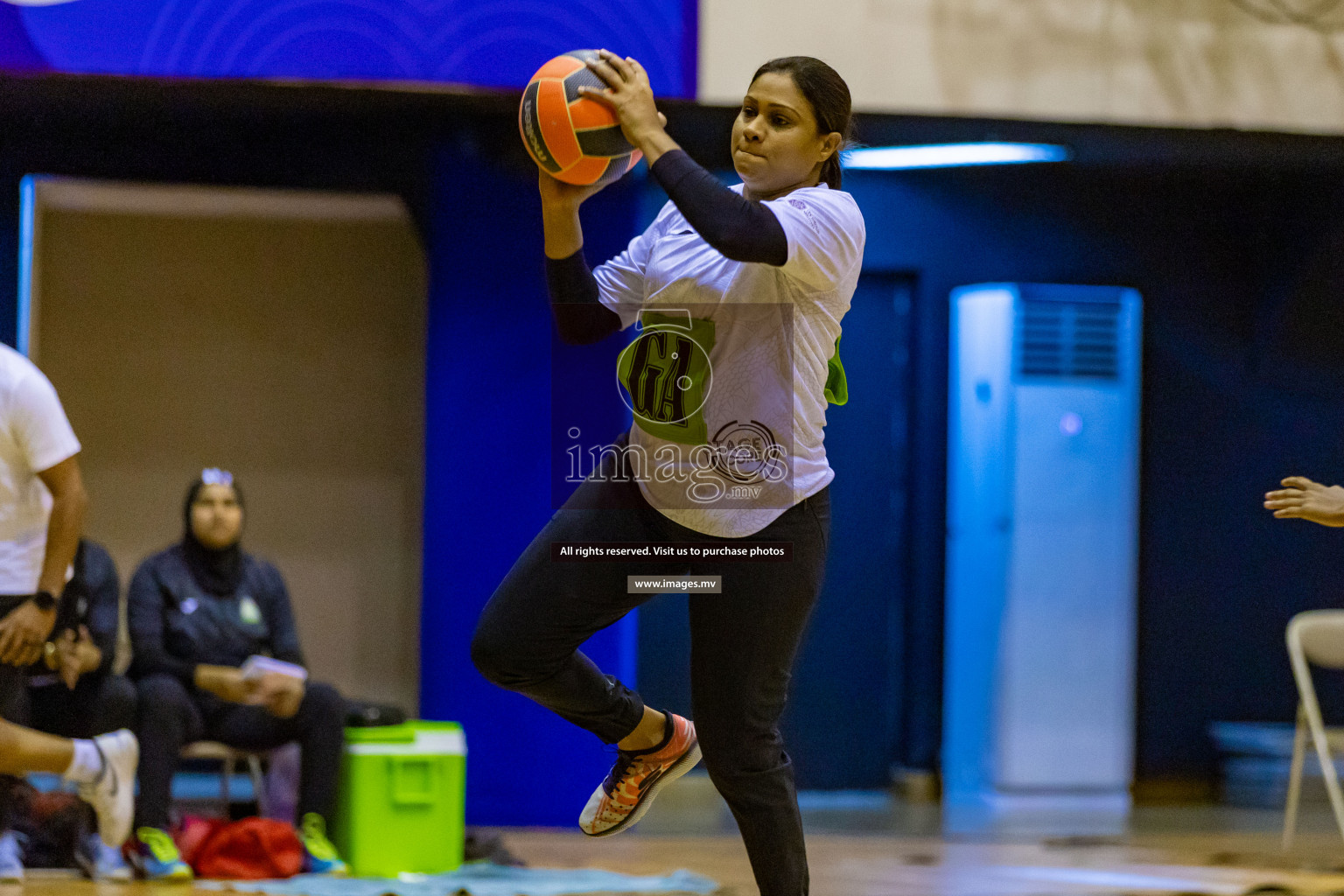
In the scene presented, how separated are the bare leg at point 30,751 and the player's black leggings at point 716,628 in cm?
222

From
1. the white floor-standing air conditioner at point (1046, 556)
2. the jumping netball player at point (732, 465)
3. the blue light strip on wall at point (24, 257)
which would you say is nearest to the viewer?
the jumping netball player at point (732, 465)

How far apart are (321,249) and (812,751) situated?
3070mm

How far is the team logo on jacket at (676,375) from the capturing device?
2.39m

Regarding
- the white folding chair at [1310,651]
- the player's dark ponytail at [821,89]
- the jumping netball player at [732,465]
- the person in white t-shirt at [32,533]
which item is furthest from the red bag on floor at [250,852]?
the white folding chair at [1310,651]

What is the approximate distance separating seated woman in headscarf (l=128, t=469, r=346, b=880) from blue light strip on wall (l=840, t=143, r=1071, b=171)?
2.65 meters

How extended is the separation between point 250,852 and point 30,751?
0.70m

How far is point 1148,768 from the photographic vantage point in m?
6.29

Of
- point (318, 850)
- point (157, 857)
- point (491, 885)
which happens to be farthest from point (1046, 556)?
point (157, 857)

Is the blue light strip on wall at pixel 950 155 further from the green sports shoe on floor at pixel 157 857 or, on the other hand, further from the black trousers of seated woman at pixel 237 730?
the green sports shoe on floor at pixel 157 857

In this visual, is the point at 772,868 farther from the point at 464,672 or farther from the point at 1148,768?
the point at 1148,768

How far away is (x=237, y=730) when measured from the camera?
4434 millimetres

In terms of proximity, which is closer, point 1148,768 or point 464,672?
point 464,672

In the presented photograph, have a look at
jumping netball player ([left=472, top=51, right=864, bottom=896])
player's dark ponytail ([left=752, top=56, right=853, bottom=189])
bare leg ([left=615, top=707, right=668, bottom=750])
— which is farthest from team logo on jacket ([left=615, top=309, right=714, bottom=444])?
bare leg ([left=615, top=707, right=668, bottom=750])

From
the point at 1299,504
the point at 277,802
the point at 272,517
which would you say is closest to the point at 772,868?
the point at 1299,504
